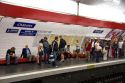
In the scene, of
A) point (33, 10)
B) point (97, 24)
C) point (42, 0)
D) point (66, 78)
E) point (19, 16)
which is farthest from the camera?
point (97, 24)

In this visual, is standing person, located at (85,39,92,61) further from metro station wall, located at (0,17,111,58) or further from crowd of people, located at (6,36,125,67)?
metro station wall, located at (0,17,111,58)

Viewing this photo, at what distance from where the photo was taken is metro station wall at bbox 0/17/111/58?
3800 millimetres

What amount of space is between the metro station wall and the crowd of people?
0.30 ft

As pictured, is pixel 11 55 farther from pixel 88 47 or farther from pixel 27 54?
pixel 88 47

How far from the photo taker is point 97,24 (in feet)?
17.0

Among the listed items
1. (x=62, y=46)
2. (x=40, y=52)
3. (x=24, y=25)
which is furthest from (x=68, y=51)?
(x=24, y=25)

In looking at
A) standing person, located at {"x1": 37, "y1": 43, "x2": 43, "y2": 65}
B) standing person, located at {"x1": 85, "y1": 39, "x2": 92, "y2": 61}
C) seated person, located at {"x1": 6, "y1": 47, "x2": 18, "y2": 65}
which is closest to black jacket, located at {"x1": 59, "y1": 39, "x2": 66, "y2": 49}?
standing person, located at {"x1": 85, "y1": 39, "x2": 92, "y2": 61}

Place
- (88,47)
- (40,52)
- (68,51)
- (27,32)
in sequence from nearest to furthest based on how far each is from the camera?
(40,52) < (27,32) < (68,51) < (88,47)

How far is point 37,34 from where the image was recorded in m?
4.39

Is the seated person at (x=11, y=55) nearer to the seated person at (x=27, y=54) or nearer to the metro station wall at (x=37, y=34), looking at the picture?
the metro station wall at (x=37, y=34)

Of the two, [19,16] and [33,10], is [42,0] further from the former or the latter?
[19,16]

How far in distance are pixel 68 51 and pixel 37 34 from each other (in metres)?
1.01

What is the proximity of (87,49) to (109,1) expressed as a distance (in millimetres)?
1617

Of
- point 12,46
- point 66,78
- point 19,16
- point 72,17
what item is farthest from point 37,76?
point 72,17
